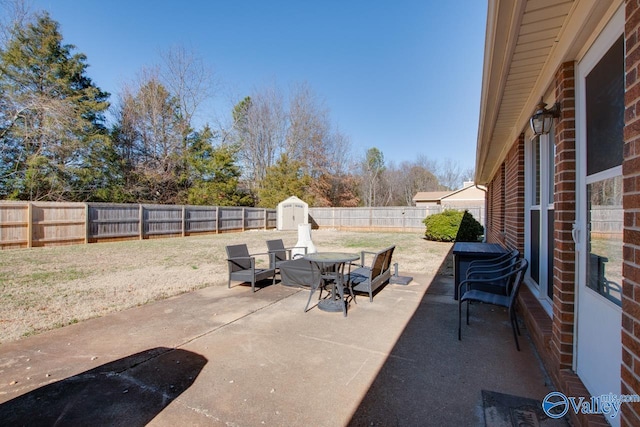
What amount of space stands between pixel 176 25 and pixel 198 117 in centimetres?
643

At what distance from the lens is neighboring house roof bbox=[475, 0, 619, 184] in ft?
6.39

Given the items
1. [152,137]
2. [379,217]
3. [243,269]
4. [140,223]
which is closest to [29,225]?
[140,223]

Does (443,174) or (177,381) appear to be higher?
(443,174)

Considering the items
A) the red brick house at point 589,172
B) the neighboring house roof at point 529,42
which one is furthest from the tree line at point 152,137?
the red brick house at point 589,172

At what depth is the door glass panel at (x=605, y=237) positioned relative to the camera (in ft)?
5.59

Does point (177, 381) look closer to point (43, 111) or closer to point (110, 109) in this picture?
point (43, 111)

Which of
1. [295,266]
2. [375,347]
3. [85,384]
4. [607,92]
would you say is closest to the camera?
[607,92]

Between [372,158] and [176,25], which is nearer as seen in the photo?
[176,25]

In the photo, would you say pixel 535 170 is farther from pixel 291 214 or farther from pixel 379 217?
pixel 291 214

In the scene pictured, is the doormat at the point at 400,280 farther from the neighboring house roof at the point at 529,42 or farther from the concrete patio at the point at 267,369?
the neighboring house roof at the point at 529,42

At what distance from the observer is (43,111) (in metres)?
15.9

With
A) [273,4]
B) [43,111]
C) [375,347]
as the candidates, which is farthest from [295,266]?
[43,111]

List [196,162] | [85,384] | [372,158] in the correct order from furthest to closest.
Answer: [372,158] → [196,162] → [85,384]

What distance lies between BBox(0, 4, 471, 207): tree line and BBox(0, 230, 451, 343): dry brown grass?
27.9 feet
